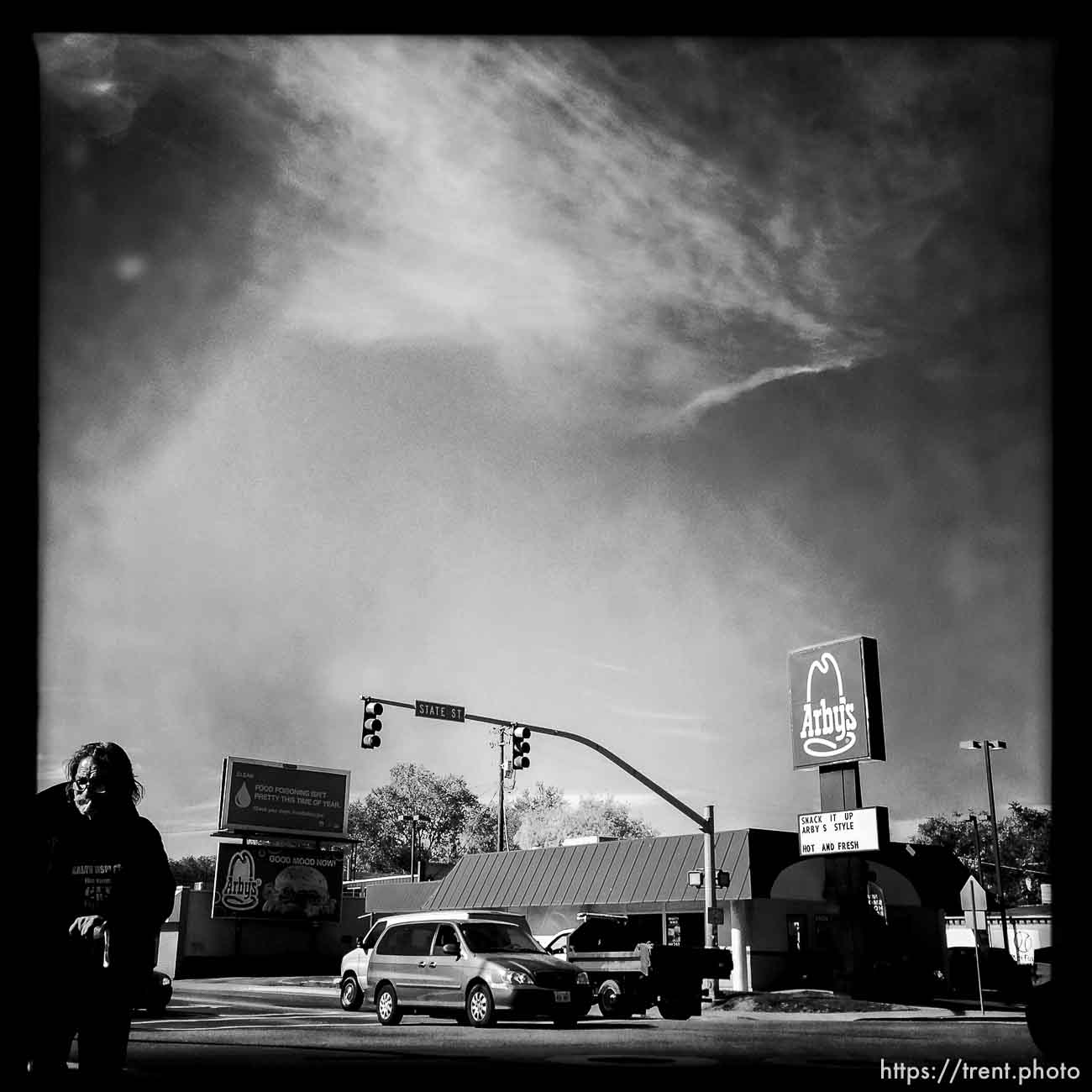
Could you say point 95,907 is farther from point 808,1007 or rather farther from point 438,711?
point 808,1007

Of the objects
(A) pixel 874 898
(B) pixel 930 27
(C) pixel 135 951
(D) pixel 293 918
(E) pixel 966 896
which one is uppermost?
(B) pixel 930 27

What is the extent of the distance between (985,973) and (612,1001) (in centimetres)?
2144

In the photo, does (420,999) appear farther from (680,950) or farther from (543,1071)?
(543,1071)

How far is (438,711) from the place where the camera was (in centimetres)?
2350

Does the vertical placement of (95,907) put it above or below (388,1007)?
above

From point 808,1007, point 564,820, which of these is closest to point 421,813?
point 564,820

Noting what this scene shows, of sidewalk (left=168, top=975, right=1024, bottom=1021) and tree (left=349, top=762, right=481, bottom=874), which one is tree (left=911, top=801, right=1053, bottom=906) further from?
sidewalk (left=168, top=975, right=1024, bottom=1021)

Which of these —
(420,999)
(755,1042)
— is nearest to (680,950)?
(420,999)

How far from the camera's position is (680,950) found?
21.0 metres

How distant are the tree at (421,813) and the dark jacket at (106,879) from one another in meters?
111

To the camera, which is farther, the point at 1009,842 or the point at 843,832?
the point at 1009,842

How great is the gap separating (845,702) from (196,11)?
1146 inches

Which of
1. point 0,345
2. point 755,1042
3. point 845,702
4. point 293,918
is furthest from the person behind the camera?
point 293,918

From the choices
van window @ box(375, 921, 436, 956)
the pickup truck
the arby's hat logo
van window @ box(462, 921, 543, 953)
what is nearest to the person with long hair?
van window @ box(462, 921, 543, 953)
